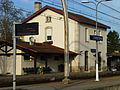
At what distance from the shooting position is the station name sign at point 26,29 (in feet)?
38.2

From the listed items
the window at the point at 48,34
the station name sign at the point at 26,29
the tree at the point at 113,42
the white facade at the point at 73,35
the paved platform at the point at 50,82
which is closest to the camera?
the station name sign at the point at 26,29

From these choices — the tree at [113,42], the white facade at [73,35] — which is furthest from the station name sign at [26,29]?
the tree at [113,42]

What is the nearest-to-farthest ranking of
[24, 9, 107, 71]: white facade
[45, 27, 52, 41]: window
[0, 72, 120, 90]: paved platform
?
[0, 72, 120, 90]: paved platform < [24, 9, 107, 71]: white facade < [45, 27, 52, 41]: window

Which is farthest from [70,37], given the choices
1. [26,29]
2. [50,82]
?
[26,29]

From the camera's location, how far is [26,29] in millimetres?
11734

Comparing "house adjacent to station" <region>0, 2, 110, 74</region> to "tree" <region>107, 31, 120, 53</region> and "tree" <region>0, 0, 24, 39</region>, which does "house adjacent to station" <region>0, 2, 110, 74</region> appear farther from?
"tree" <region>107, 31, 120, 53</region>

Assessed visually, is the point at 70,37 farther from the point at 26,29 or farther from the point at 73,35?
the point at 26,29

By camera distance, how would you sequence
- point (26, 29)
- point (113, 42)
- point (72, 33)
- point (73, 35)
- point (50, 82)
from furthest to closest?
1. point (113, 42)
2. point (72, 33)
3. point (73, 35)
4. point (50, 82)
5. point (26, 29)

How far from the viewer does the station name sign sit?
11.6 meters

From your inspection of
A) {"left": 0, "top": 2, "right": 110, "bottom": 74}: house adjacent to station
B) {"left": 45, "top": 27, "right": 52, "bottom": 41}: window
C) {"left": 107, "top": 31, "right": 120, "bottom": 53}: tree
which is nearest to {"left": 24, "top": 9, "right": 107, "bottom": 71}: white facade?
{"left": 0, "top": 2, "right": 110, "bottom": 74}: house adjacent to station

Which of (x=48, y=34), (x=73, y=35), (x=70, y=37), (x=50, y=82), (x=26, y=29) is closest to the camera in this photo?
(x=26, y=29)

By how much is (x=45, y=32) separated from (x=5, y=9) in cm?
1089

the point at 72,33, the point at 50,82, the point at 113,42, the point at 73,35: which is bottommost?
the point at 50,82

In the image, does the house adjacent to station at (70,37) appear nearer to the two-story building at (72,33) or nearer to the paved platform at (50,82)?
the two-story building at (72,33)
